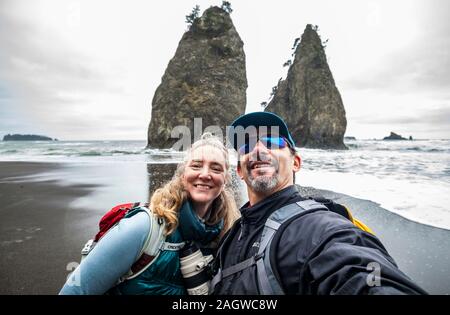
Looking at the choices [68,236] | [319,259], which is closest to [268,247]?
[319,259]

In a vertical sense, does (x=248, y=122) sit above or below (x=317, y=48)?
below

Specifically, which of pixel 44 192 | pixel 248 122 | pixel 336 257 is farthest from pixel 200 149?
pixel 44 192

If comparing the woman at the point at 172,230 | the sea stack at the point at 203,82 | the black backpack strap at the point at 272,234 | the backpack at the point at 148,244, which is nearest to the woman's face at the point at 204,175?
the woman at the point at 172,230

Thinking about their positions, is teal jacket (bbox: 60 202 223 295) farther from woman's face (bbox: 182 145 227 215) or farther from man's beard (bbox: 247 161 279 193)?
man's beard (bbox: 247 161 279 193)

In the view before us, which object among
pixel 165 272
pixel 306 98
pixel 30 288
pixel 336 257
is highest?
pixel 306 98

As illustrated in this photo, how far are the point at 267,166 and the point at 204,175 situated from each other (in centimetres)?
55

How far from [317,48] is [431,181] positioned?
4264cm

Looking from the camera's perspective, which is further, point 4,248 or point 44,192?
point 44,192

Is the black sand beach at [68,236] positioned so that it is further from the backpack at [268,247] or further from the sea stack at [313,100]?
the sea stack at [313,100]

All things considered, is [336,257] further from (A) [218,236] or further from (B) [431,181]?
(B) [431,181]

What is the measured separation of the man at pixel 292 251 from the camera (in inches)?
39.9

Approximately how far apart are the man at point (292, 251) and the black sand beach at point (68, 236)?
2.30 meters

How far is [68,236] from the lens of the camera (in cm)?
420

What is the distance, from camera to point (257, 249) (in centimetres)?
141
